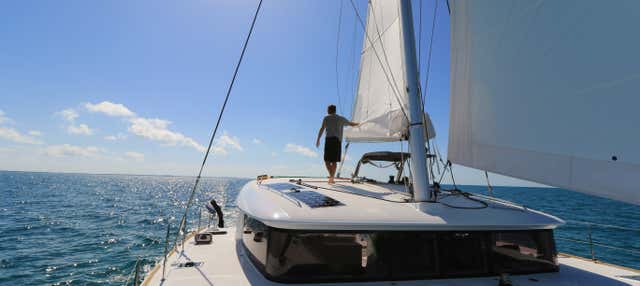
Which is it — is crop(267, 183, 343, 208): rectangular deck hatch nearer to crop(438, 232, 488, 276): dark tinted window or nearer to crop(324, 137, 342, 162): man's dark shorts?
crop(438, 232, 488, 276): dark tinted window

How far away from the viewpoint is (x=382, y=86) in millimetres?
6727

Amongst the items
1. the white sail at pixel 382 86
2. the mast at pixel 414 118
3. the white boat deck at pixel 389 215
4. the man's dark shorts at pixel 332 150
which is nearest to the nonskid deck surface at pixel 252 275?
the white boat deck at pixel 389 215

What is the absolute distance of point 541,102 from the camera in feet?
10.2

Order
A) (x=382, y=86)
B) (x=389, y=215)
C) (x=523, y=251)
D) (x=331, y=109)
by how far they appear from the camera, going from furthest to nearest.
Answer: (x=382, y=86) < (x=331, y=109) < (x=523, y=251) < (x=389, y=215)

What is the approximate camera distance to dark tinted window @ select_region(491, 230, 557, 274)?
337 centimetres

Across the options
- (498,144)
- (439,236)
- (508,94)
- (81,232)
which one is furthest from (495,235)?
(81,232)

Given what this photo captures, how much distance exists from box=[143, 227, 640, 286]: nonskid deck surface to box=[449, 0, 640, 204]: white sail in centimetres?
123

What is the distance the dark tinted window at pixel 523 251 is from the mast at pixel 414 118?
88 centimetres

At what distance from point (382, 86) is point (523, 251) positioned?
425 centimetres

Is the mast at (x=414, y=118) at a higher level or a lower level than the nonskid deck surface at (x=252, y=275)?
higher

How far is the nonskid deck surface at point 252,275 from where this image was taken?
10.2ft

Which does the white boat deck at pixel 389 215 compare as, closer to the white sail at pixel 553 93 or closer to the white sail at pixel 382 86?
the white sail at pixel 553 93

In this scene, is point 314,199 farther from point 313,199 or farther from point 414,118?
point 414,118

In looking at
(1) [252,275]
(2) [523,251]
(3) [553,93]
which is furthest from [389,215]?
(3) [553,93]
